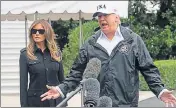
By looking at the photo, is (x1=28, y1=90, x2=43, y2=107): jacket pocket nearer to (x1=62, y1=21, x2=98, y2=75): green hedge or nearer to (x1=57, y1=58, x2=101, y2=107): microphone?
(x1=57, y1=58, x2=101, y2=107): microphone

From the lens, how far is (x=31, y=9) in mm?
12000

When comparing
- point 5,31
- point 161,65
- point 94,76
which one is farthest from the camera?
point 5,31

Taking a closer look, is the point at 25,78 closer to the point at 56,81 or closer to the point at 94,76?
the point at 56,81

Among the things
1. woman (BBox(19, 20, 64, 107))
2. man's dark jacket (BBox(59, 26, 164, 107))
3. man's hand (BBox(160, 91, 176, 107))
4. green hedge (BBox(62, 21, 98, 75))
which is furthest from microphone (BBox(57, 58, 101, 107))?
green hedge (BBox(62, 21, 98, 75))

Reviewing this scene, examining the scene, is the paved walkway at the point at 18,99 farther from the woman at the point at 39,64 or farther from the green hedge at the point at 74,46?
the woman at the point at 39,64

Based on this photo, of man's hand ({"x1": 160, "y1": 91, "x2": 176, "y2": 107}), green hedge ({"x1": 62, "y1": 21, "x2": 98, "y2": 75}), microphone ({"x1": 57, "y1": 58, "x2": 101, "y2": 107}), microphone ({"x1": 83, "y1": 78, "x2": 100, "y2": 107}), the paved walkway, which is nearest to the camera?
microphone ({"x1": 83, "y1": 78, "x2": 100, "y2": 107})

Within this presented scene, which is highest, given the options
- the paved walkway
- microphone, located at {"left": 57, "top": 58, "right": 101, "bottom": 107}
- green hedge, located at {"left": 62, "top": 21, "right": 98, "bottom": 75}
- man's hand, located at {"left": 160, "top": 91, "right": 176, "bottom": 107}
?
microphone, located at {"left": 57, "top": 58, "right": 101, "bottom": 107}

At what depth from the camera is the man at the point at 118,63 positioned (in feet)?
11.6

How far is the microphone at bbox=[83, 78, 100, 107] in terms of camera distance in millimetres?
2750

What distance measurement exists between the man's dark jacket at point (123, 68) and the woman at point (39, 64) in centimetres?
134

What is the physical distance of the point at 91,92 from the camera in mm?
2760

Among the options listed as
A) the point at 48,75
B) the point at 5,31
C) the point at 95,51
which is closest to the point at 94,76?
the point at 95,51

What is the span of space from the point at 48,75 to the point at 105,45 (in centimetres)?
153

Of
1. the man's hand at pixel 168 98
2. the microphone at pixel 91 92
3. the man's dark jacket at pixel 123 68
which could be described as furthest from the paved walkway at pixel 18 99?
the microphone at pixel 91 92
